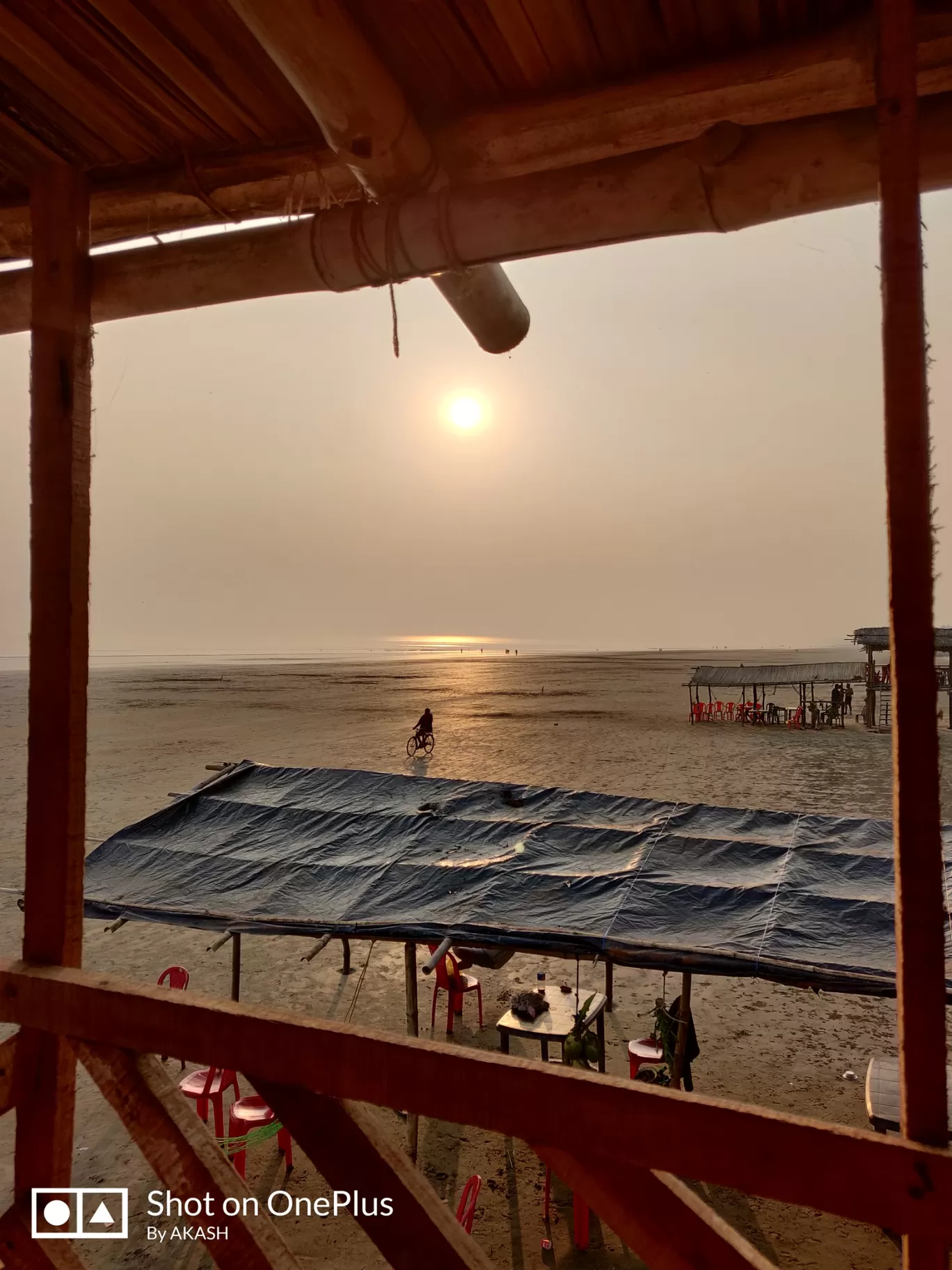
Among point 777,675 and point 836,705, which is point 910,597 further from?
Result: point 777,675

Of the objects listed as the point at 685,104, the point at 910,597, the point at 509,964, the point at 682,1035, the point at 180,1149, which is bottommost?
the point at 509,964

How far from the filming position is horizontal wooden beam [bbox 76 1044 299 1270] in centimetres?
210

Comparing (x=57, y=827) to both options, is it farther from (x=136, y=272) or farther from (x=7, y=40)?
(x=7, y=40)

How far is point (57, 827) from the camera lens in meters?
2.64

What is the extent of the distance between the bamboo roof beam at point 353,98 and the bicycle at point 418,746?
22.1 meters

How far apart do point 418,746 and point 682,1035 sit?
19336mm

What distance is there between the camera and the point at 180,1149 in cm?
219

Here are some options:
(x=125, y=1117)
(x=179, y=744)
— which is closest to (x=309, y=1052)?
(x=125, y=1117)

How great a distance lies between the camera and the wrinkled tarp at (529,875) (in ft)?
15.6

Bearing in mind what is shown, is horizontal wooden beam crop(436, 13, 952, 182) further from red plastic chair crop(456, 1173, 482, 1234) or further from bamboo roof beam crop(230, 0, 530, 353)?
red plastic chair crop(456, 1173, 482, 1234)

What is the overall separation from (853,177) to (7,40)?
2565 millimetres

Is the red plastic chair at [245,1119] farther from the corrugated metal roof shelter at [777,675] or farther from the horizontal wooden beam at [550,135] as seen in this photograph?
the corrugated metal roof shelter at [777,675]

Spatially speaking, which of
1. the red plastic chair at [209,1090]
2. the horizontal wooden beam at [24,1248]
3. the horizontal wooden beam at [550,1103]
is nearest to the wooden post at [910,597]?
the horizontal wooden beam at [550,1103]

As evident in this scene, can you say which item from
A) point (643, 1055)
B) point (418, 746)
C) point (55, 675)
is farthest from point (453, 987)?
point (418, 746)
